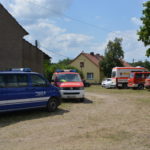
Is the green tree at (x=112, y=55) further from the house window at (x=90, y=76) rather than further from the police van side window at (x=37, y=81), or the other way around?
the police van side window at (x=37, y=81)

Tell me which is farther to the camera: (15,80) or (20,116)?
(20,116)

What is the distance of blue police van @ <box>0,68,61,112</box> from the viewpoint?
8.84m

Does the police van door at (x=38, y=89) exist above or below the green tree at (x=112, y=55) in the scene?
below

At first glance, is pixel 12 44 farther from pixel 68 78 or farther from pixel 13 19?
pixel 68 78

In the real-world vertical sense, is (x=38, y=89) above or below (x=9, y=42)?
below

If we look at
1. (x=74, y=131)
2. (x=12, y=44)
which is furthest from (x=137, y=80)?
(x=74, y=131)

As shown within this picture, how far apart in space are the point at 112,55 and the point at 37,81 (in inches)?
1611

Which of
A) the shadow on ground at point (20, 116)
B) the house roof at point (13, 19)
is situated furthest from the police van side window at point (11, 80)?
the house roof at point (13, 19)

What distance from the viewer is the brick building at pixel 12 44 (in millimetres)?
21484

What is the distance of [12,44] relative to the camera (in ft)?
72.9

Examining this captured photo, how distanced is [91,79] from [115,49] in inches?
360

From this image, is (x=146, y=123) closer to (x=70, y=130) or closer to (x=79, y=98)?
(x=70, y=130)

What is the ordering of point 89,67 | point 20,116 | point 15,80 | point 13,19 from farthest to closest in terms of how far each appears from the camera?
point 89,67
point 13,19
point 20,116
point 15,80

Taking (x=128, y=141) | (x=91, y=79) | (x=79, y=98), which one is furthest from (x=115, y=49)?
(x=128, y=141)
